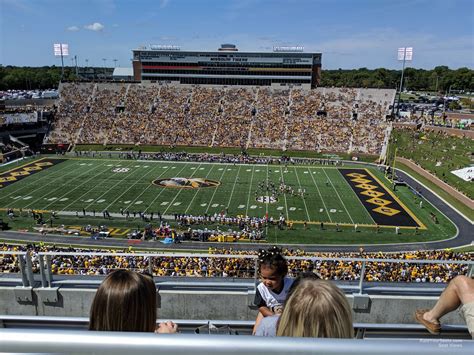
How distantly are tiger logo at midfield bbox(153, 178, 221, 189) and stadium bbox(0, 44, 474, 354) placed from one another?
0.99 feet

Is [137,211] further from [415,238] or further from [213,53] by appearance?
[213,53]

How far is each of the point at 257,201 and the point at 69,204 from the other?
1596 centimetres

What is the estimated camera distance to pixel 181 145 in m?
55.4

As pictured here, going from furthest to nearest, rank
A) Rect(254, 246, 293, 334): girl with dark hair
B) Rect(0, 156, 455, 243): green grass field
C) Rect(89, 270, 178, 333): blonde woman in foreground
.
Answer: Rect(0, 156, 455, 243): green grass field → Rect(254, 246, 293, 334): girl with dark hair → Rect(89, 270, 178, 333): blonde woman in foreground

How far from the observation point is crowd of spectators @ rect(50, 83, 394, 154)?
55.8m

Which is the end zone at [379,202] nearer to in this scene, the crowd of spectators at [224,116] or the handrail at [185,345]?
the crowd of spectators at [224,116]

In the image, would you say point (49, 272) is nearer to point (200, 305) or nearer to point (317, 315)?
point (200, 305)

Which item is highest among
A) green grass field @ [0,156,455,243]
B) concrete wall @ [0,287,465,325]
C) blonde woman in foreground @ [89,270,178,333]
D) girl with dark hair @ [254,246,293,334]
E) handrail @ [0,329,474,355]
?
handrail @ [0,329,474,355]

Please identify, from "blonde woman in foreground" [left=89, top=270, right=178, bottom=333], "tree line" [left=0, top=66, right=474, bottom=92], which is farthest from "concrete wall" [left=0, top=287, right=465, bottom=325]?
"tree line" [left=0, top=66, right=474, bottom=92]

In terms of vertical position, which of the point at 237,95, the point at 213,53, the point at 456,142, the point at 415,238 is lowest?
the point at 415,238

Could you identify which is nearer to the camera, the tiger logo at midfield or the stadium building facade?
the tiger logo at midfield

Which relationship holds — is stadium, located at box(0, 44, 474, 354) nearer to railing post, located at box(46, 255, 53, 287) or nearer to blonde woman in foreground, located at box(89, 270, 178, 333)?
railing post, located at box(46, 255, 53, 287)

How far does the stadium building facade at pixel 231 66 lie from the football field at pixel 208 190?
30035 mm

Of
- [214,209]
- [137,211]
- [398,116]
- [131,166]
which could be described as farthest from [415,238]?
[398,116]
